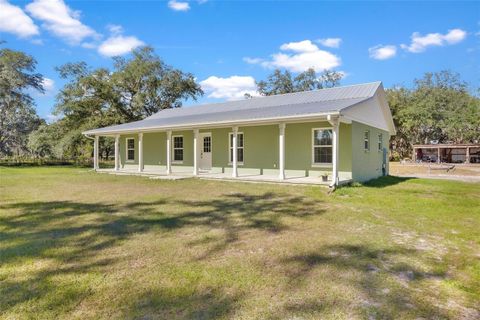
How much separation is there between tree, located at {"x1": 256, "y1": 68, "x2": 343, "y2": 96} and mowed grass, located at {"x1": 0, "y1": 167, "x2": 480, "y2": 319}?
3050cm

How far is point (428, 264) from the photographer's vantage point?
146 inches

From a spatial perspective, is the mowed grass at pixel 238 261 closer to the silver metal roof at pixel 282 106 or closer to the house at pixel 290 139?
the house at pixel 290 139

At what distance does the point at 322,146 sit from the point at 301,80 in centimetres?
2641

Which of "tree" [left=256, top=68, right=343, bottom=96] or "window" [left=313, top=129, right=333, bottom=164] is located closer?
"window" [left=313, top=129, right=333, bottom=164]

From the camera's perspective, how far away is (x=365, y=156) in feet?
41.2

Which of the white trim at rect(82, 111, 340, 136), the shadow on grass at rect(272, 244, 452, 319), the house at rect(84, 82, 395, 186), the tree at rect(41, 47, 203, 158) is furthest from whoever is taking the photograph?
the tree at rect(41, 47, 203, 158)

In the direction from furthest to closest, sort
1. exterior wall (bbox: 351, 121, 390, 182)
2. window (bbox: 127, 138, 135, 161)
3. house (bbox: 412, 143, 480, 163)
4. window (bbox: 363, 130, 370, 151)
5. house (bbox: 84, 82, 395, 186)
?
1. house (bbox: 412, 143, 480, 163)
2. window (bbox: 127, 138, 135, 161)
3. window (bbox: 363, 130, 370, 151)
4. exterior wall (bbox: 351, 121, 390, 182)
5. house (bbox: 84, 82, 395, 186)

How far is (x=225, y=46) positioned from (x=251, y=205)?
51.0ft

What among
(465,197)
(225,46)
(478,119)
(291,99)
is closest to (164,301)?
(465,197)

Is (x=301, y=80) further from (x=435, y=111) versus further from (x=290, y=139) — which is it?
(x=290, y=139)

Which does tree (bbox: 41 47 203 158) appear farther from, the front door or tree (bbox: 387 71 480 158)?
tree (bbox: 387 71 480 158)

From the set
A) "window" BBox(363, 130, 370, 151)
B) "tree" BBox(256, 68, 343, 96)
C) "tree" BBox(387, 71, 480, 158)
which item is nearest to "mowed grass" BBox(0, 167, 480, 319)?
"window" BBox(363, 130, 370, 151)

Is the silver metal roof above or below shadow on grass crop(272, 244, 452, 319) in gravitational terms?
above

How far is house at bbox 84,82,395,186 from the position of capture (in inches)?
431
